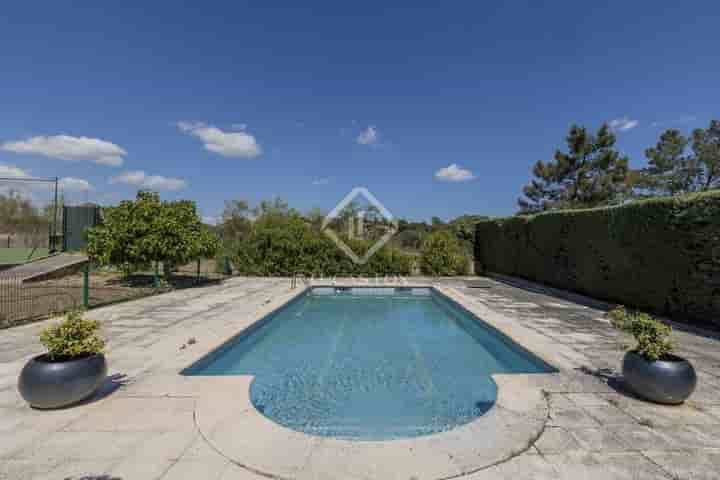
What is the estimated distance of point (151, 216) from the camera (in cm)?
962

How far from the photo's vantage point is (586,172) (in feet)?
67.3

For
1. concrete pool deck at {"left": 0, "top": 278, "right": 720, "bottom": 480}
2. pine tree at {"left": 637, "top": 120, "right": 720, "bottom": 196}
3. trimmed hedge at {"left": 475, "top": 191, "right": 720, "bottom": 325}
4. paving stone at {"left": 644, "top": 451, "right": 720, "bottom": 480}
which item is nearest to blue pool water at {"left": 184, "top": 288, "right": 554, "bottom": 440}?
concrete pool deck at {"left": 0, "top": 278, "right": 720, "bottom": 480}

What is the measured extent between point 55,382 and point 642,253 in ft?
33.6

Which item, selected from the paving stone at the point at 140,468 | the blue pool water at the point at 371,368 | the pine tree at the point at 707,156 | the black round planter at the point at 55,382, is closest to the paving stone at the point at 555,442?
the blue pool water at the point at 371,368

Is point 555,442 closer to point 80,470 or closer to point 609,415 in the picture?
point 609,415

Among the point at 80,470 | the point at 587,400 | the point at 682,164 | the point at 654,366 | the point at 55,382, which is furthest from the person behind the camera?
the point at 682,164

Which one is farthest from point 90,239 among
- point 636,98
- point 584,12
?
point 636,98

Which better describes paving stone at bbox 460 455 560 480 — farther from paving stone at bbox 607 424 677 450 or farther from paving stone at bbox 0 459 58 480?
paving stone at bbox 0 459 58 480

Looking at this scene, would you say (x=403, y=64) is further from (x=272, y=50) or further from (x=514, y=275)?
(x=514, y=275)

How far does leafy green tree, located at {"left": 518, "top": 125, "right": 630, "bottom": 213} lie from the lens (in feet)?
65.0

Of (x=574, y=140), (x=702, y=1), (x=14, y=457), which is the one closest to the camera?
(x=14, y=457)

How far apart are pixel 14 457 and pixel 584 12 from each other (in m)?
14.1

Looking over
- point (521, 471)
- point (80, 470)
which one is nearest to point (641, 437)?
point (521, 471)

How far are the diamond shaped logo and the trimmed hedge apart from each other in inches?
260
